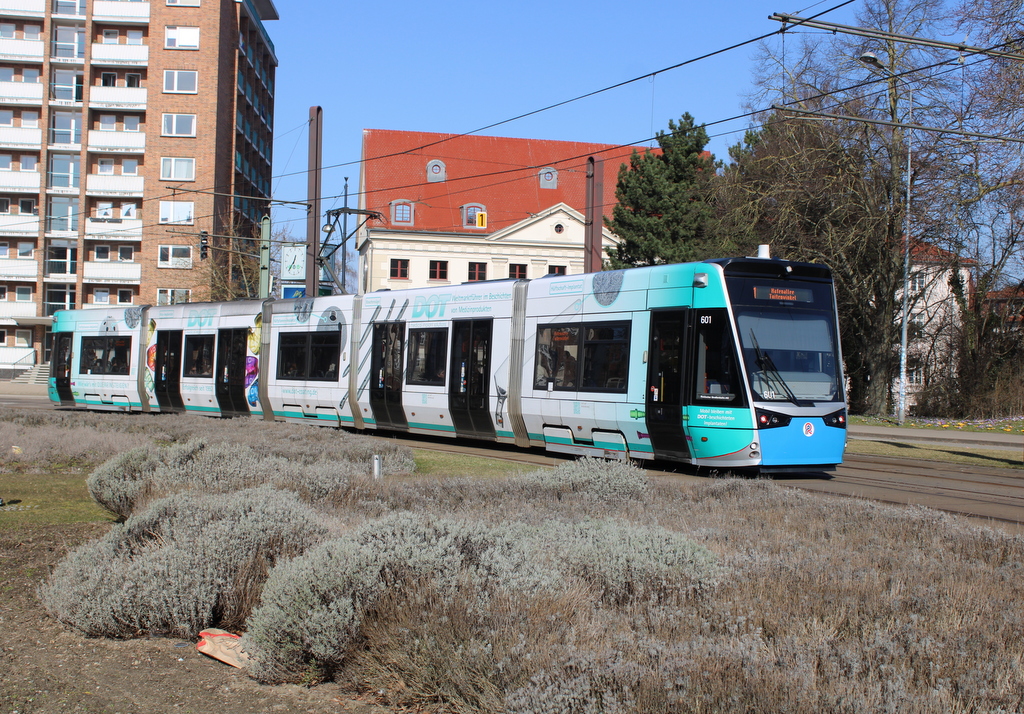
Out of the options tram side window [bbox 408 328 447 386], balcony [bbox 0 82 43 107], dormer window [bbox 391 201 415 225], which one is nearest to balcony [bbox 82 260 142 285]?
balcony [bbox 0 82 43 107]

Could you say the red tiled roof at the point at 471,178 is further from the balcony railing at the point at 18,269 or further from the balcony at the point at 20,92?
the balcony railing at the point at 18,269

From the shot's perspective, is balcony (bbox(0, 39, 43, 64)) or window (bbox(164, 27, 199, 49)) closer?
window (bbox(164, 27, 199, 49))

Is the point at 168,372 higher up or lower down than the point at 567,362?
lower down

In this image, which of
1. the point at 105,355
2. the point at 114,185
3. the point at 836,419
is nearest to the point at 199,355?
the point at 105,355

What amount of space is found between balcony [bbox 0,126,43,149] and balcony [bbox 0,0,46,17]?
7640mm

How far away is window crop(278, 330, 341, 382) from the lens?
21.0 meters

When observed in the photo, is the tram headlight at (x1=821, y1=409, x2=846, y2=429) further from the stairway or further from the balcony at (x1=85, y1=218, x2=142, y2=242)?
the balcony at (x1=85, y1=218, x2=142, y2=242)

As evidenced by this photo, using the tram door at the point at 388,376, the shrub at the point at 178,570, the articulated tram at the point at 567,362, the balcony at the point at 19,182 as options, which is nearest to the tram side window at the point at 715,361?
the articulated tram at the point at 567,362

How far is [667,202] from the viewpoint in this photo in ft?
150

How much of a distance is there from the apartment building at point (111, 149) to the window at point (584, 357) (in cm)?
4574

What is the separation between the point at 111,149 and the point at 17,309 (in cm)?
1313

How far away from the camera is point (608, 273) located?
14688 millimetres

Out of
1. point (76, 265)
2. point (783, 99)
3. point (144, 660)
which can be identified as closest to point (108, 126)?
point (76, 265)

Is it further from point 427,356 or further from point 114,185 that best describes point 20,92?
point 427,356
